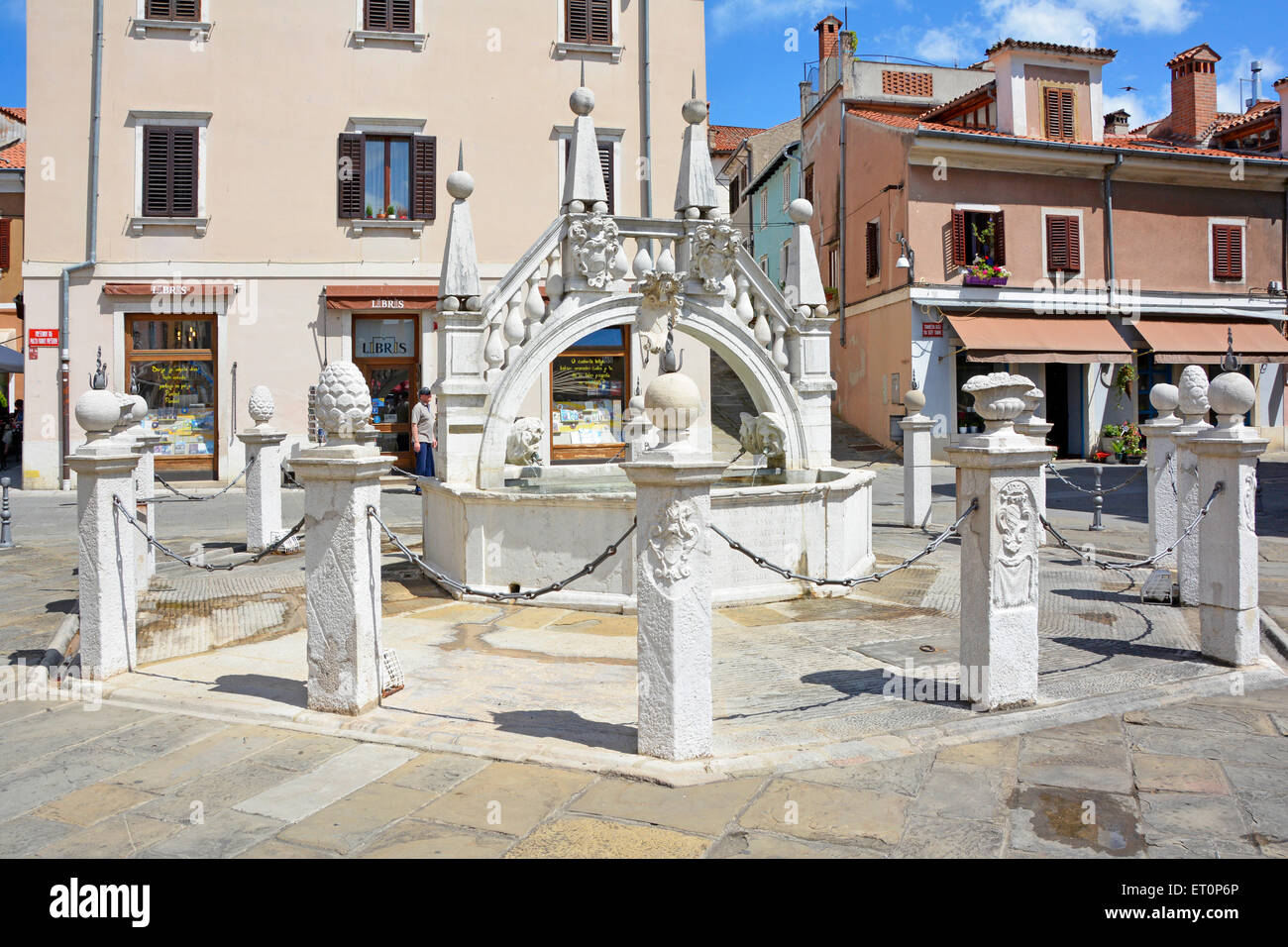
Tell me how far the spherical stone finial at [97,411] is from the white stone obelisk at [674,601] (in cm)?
379

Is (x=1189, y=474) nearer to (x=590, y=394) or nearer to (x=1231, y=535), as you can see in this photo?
(x=1231, y=535)

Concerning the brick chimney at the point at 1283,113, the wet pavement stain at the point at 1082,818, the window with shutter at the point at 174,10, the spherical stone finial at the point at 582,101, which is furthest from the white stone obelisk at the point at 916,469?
the brick chimney at the point at 1283,113

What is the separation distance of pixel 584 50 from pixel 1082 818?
779 inches

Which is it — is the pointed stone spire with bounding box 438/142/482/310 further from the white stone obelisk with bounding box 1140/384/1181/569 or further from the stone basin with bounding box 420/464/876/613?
the white stone obelisk with bounding box 1140/384/1181/569

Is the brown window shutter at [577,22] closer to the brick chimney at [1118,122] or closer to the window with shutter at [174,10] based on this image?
the window with shutter at [174,10]

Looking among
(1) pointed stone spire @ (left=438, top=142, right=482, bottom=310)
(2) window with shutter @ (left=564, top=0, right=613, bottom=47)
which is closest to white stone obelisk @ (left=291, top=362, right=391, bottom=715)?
(1) pointed stone spire @ (left=438, top=142, right=482, bottom=310)

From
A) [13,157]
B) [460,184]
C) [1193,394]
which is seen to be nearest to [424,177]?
[460,184]

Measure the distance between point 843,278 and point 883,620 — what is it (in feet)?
73.7

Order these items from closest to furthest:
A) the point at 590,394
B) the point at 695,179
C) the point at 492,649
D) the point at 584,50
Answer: the point at 492,649, the point at 695,179, the point at 584,50, the point at 590,394

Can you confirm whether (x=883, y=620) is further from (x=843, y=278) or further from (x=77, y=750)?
(x=843, y=278)

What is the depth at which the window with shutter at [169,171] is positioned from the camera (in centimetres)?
1912

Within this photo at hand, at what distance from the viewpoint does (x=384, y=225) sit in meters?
19.9

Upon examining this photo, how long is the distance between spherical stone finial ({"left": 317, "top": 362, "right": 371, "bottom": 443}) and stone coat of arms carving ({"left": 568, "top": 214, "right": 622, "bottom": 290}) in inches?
158
